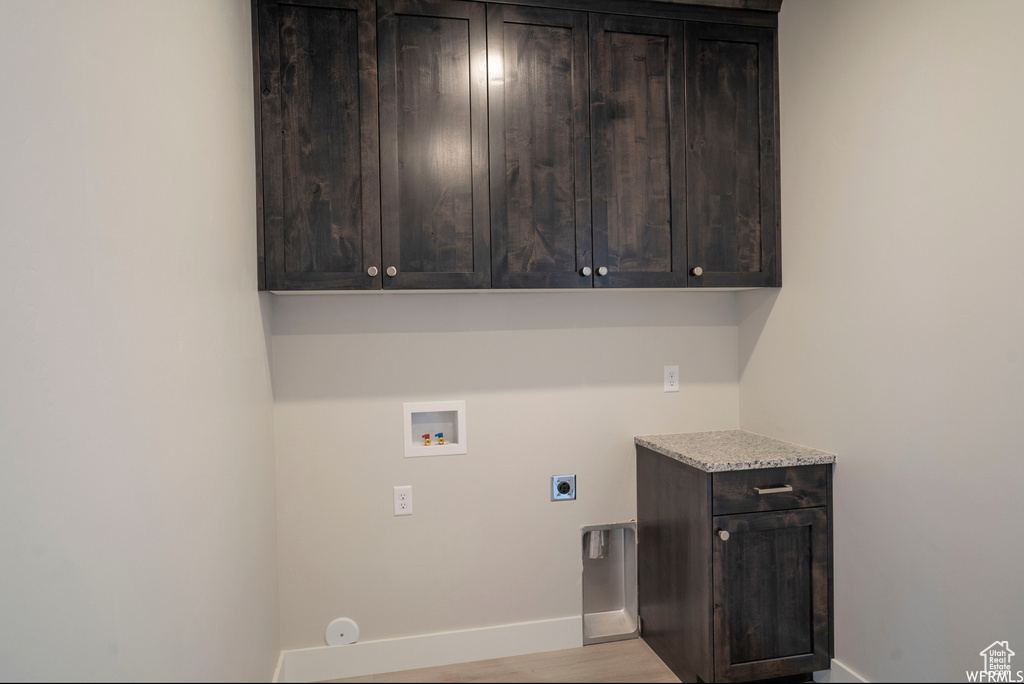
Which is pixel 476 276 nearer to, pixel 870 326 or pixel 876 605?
pixel 870 326

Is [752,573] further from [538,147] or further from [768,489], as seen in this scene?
[538,147]

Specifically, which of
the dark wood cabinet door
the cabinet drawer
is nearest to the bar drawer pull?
the cabinet drawer

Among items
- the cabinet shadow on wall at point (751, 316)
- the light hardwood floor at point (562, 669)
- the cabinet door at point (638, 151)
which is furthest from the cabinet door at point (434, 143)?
the light hardwood floor at point (562, 669)

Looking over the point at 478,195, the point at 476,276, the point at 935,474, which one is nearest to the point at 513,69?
the point at 478,195

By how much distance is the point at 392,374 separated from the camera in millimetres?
2154

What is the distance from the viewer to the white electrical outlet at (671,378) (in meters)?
2.38

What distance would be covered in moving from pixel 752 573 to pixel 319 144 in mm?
1982

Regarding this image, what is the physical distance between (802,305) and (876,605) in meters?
0.99

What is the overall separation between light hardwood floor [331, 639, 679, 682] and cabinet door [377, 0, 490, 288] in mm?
1405

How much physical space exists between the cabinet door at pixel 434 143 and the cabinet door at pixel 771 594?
47.2 inches

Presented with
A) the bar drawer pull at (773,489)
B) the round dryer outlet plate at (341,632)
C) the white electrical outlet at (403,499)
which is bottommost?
the round dryer outlet plate at (341,632)

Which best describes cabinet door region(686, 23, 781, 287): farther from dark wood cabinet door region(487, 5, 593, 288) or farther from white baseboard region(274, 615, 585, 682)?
white baseboard region(274, 615, 585, 682)

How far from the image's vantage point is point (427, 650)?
84.7 inches

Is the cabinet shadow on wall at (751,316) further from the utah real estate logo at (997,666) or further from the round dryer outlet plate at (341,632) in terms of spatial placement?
the round dryer outlet plate at (341,632)
